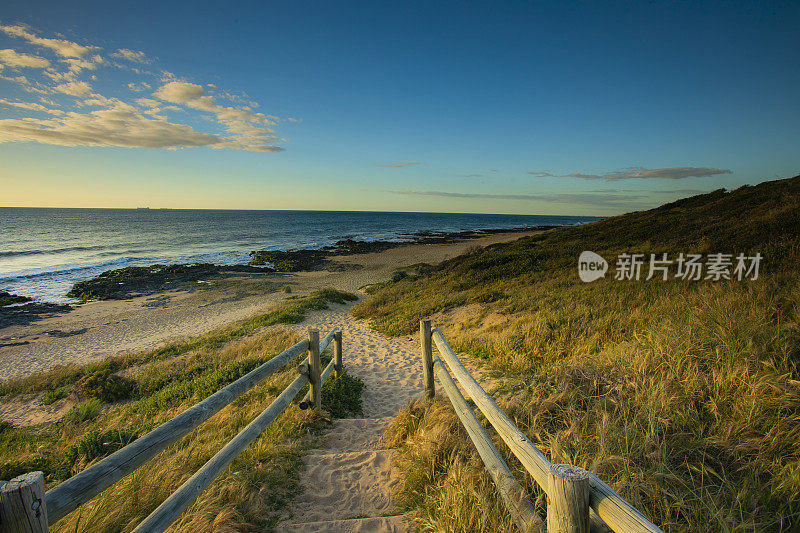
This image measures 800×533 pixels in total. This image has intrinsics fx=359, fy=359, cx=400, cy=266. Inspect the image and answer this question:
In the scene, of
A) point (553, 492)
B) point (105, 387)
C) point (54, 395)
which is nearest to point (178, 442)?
point (553, 492)

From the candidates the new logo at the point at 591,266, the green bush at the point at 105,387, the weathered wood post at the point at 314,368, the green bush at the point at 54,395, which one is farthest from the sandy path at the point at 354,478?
the green bush at the point at 54,395

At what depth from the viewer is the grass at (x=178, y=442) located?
310 cm

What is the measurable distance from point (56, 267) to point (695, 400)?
48.3 meters

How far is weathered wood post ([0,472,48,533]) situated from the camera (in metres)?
1.62

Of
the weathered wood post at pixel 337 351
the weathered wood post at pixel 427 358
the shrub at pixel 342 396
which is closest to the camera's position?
the weathered wood post at pixel 427 358

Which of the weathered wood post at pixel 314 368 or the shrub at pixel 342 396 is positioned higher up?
the weathered wood post at pixel 314 368

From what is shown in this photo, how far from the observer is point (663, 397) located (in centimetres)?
390

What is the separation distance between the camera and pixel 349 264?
36.2m

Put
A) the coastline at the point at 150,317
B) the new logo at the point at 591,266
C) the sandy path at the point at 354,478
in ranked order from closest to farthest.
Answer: the sandy path at the point at 354,478, the new logo at the point at 591,266, the coastline at the point at 150,317

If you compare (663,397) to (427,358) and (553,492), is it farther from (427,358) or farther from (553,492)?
(427,358)

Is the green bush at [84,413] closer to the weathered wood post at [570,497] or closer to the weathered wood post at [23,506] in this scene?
the weathered wood post at [23,506]

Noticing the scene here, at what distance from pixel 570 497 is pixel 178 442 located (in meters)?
5.09

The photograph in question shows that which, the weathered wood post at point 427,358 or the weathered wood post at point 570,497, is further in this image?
the weathered wood post at point 427,358

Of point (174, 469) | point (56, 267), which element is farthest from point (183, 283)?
point (174, 469)
